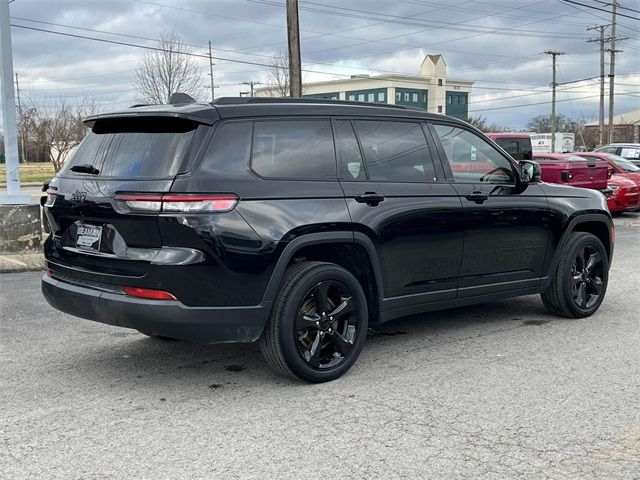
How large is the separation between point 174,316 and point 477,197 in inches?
108

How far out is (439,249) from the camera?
536 centimetres

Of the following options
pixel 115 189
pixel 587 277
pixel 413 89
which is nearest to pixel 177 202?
pixel 115 189

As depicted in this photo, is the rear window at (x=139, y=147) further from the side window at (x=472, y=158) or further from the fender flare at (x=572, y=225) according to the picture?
the fender flare at (x=572, y=225)

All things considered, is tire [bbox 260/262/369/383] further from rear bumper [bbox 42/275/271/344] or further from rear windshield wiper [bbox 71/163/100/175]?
rear windshield wiper [bbox 71/163/100/175]

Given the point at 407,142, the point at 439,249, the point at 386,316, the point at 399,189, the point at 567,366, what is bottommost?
the point at 567,366

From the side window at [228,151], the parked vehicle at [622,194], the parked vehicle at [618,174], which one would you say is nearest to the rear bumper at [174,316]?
the side window at [228,151]

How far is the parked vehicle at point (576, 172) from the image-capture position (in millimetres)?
14961

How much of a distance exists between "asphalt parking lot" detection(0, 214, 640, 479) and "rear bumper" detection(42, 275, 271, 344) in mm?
442

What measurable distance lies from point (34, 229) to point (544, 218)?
7041mm

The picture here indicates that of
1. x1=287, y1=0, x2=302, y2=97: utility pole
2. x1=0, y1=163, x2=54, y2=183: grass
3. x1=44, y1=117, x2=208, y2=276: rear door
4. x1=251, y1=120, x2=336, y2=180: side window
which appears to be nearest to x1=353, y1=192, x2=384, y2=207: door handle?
x1=251, y1=120, x2=336, y2=180: side window

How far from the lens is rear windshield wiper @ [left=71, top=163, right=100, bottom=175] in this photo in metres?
4.64

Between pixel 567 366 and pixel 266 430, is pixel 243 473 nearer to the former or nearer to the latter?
pixel 266 430

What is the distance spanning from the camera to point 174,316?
13.6ft

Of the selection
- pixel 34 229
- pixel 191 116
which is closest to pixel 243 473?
pixel 191 116
